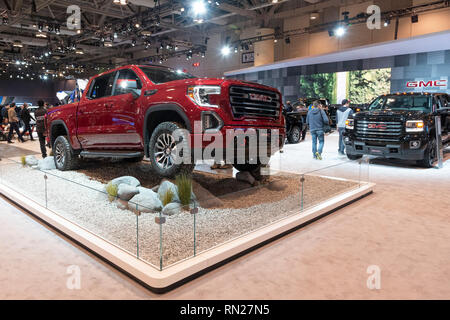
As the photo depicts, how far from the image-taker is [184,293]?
2393 mm

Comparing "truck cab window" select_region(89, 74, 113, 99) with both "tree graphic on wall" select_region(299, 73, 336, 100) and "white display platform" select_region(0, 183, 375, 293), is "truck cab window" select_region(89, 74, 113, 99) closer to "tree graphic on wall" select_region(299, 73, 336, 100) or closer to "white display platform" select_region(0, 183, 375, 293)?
"white display platform" select_region(0, 183, 375, 293)

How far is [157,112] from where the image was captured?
4215 mm

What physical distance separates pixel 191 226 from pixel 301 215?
58.8 inches

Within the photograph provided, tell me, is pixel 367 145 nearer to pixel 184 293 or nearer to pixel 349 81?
pixel 184 293

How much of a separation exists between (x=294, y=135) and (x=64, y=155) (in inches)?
305

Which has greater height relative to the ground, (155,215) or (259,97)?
(259,97)

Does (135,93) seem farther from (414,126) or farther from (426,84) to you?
(426,84)

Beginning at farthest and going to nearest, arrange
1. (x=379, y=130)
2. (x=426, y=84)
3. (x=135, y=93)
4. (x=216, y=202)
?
(x=426, y=84) < (x=379, y=130) < (x=135, y=93) < (x=216, y=202)

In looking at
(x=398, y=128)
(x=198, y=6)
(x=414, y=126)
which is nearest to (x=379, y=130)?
(x=398, y=128)

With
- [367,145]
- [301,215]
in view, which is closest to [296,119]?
[367,145]

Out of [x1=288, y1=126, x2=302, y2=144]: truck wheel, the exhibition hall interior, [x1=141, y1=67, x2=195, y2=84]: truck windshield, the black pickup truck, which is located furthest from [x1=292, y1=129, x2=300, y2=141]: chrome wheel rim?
[x1=141, y1=67, x2=195, y2=84]: truck windshield

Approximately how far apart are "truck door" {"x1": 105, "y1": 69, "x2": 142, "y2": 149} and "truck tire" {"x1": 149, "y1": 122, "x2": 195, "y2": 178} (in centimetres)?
45

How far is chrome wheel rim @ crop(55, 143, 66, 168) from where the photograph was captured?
20.0 ft
